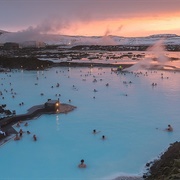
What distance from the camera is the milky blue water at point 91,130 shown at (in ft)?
32.3

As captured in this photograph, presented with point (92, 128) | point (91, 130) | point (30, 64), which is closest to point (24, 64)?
point (30, 64)

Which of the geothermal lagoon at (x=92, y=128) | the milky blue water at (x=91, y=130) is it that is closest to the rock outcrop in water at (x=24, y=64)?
the geothermal lagoon at (x=92, y=128)

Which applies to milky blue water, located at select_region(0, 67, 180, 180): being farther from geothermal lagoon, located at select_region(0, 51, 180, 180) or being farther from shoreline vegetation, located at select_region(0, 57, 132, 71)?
shoreline vegetation, located at select_region(0, 57, 132, 71)

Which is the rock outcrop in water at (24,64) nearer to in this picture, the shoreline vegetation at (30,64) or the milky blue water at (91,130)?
the shoreline vegetation at (30,64)

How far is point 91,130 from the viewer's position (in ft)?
44.0

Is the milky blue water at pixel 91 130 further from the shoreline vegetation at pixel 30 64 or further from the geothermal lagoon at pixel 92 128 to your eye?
the shoreline vegetation at pixel 30 64

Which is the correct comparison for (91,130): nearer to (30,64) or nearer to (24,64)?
(30,64)

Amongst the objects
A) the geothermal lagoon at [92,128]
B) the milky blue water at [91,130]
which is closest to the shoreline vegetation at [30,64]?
the geothermal lagoon at [92,128]

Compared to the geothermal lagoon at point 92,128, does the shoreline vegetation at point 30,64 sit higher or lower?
higher

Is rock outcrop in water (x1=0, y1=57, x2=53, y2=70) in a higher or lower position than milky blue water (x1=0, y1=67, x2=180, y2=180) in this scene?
higher

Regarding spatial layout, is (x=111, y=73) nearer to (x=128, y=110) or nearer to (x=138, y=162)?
(x=128, y=110)

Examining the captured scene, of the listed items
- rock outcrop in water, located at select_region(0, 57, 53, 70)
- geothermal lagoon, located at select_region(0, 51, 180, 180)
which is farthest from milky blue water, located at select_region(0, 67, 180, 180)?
rock outcrop in water, located at select_region(0, 57, 53, 70)

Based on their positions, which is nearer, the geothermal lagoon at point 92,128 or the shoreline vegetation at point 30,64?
the geothermal lagoon at point 92,128

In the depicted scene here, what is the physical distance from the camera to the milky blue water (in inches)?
387
